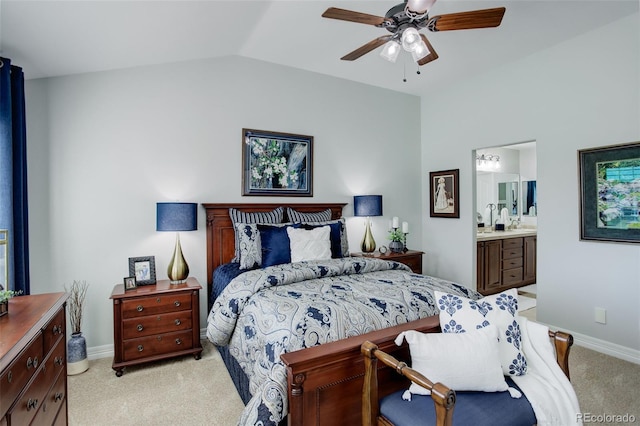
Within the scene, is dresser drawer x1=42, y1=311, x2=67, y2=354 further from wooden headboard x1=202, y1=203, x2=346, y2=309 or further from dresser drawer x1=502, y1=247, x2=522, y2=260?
dresser drawer x1=502, y1=247, x2=522, y2=260

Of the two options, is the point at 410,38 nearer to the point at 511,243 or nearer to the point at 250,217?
the point at 250,217

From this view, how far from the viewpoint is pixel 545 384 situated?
157 cm

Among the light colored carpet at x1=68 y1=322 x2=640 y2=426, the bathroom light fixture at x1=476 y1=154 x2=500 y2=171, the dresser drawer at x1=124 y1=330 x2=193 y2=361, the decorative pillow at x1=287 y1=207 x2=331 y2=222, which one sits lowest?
the light colored carpet at x1=68 y1=322 x2=640 y2=426

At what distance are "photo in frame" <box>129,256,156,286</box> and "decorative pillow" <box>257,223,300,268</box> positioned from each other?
1.01 metres

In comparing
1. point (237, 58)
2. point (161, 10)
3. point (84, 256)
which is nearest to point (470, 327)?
point (161, 10)

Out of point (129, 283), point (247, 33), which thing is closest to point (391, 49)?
point (247, 33)

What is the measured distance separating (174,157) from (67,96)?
978mm

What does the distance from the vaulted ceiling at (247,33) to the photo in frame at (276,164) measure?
0.87 meters

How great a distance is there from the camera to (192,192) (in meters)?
3.42

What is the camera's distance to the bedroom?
2.91 metres

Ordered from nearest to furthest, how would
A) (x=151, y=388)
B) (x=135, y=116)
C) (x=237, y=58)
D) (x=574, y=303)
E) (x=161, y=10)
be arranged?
(x=161, y=10)
(x=151, y=388)
(x=135, y=116)
(x=574, y=303)
(x=237, y=58)

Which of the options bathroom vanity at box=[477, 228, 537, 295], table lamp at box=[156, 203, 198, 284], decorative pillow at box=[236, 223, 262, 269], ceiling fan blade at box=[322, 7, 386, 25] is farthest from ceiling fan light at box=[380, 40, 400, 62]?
bathroom vanity at box=[477, 228, 537, 295]

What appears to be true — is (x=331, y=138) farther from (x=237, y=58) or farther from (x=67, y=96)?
(x=67, y=96)

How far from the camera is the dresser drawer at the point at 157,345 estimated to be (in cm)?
271
